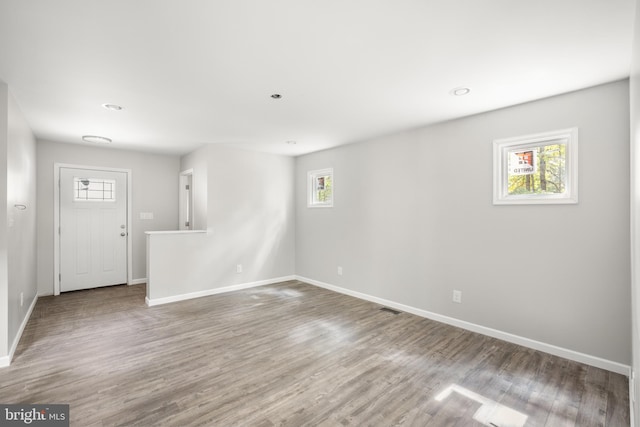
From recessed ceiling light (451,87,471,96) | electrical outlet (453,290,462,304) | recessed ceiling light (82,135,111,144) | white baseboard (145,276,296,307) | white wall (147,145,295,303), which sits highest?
recessed ceiling light (451,87,471,96)

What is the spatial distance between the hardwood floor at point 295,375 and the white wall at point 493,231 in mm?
368

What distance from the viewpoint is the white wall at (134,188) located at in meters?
4.68

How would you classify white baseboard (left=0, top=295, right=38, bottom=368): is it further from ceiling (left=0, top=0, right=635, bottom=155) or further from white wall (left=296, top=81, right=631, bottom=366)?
white wall (left=296, top=81, right=631, bottom=366)

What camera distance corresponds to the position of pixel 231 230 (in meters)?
5.14

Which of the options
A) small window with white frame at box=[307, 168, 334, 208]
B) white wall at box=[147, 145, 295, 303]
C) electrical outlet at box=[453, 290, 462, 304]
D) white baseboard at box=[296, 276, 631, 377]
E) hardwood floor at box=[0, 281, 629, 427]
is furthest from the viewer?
small window with white frame at box=[307, 168, 334, 208]

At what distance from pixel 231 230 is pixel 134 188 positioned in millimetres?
2092

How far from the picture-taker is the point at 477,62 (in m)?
2.22

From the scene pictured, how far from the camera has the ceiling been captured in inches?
65.9

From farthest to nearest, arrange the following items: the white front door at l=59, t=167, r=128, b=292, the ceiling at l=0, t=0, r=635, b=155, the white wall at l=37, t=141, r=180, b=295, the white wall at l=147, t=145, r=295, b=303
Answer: the white front door at l=59, t=167, r=128, b=292 → the white wall at l=37, t=141, r=180, b=295 → the white wall at l=147, t=145, r=295, b=303 → the ceiling at l=0, t=0, r=635, b=155

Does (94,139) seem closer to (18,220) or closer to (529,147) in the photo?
(18,220)

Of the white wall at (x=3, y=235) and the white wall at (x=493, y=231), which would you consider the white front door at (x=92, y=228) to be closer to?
the white wall at (x=3, y=235)

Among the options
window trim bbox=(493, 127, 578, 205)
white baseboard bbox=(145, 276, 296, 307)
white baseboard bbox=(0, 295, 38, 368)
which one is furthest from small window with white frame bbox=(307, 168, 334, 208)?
white baseboard bbox=(0, 295, 38, 368)

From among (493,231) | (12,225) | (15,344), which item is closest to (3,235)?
(12,225)

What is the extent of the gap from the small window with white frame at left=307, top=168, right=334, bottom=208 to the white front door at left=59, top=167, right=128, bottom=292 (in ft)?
11.1
